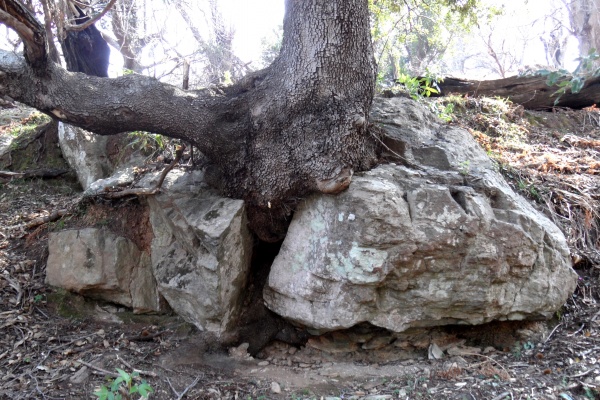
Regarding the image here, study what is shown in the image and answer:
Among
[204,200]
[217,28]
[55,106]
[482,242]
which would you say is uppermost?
[217,28]

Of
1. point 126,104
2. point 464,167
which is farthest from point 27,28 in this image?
point 464,167

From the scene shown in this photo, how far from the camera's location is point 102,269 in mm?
4070

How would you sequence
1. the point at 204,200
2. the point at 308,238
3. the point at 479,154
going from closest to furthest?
the point at 308,238
the point at 204,200
the point at 479,154

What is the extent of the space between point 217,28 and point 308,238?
477cm

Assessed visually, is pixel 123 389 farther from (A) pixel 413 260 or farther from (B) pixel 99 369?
(A) pixel 413 260

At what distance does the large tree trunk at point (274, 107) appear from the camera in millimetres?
3527

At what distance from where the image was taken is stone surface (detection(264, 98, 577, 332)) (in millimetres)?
3404

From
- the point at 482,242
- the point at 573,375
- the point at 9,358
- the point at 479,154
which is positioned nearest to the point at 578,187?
the point at 479,154

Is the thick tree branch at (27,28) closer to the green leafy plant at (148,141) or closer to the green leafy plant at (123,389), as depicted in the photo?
the green leafy plant at (148,141)

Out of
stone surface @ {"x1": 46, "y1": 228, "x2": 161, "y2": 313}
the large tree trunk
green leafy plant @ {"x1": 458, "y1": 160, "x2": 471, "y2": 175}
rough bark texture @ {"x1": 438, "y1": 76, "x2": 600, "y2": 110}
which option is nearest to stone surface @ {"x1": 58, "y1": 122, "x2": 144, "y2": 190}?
stone surface @ {"x1": 46, "y1": 228, "x2": 161, "y2": 313}

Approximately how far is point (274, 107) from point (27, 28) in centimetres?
179

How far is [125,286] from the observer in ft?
13.5

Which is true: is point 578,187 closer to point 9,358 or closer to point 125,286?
point 125,286

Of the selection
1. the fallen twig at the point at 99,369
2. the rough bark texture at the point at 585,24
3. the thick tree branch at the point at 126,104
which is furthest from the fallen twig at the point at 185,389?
the rough bark texture at the point at 585,24
